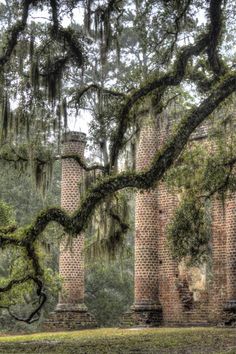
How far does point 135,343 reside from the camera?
13.5m

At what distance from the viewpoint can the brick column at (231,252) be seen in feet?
56.4

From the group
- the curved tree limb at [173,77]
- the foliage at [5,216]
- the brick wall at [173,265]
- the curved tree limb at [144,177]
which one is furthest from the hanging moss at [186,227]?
the curved tree limb at [144,177]

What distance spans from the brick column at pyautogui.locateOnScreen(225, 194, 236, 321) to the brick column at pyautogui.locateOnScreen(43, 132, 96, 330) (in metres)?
4.14

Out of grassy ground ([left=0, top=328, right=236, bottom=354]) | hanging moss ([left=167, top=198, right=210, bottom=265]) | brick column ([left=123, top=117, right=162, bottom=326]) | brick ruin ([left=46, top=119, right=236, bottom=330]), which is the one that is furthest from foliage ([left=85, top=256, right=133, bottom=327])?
hanging moss ([left=167, top=198, right=210, bottom=265])

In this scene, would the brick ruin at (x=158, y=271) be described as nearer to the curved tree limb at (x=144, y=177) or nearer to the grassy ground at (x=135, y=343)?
the grassy ground at (x=135, y=343)

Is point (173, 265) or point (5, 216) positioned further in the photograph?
point (173, 265)

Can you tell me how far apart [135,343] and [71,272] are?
20.8ft

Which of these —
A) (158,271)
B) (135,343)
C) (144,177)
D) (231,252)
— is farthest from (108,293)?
(144,177)

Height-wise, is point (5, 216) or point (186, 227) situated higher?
point (5, 216)

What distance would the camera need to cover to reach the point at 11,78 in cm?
1193

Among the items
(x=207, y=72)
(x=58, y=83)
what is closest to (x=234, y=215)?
(x=207, y=72)

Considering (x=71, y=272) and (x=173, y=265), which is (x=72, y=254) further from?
(x=173, y=265)

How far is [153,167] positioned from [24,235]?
91.2 inches

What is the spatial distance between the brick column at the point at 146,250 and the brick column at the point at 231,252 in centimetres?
244
